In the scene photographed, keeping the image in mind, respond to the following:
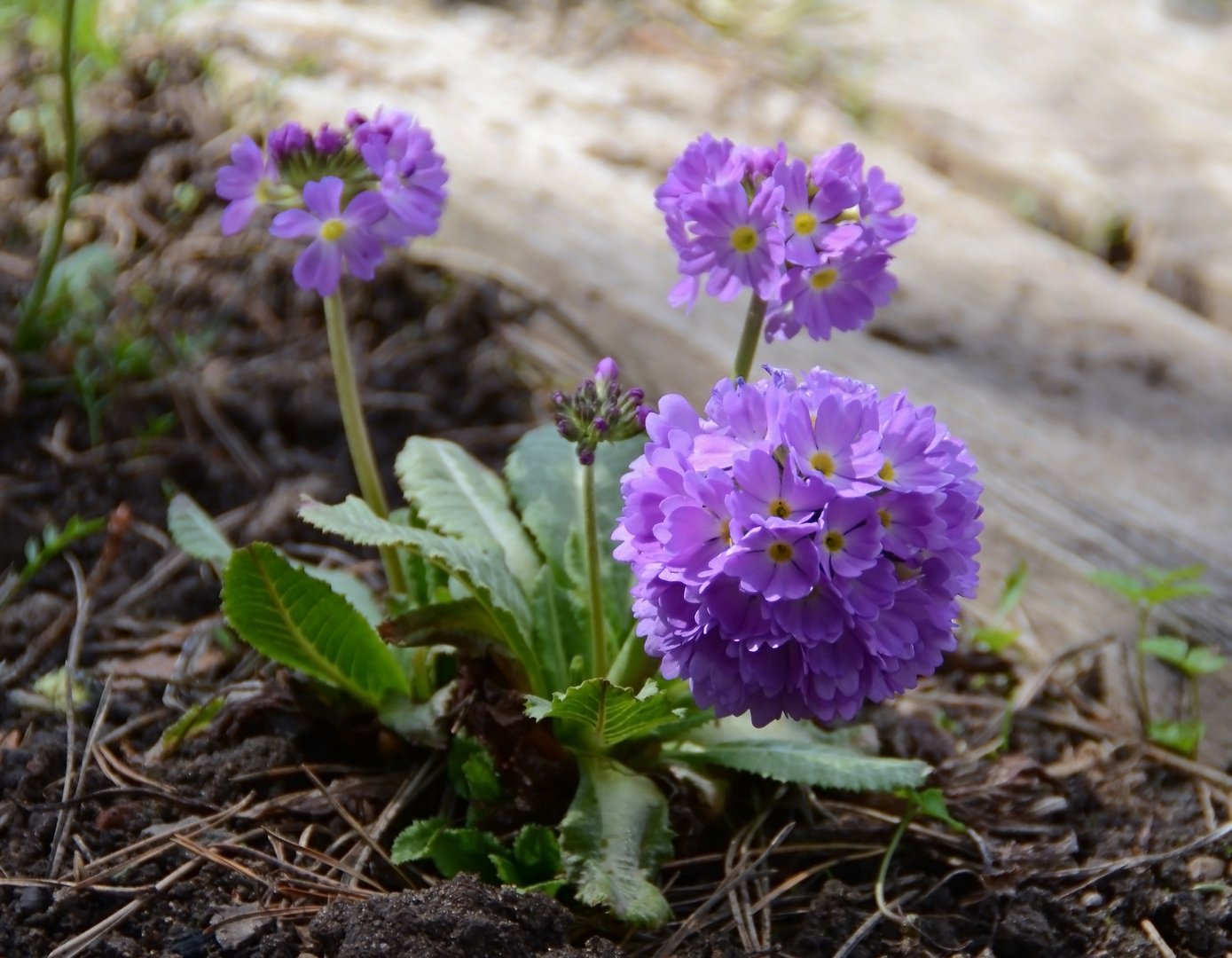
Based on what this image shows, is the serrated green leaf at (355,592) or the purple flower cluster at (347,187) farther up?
the purple flower cluster at (347,187)

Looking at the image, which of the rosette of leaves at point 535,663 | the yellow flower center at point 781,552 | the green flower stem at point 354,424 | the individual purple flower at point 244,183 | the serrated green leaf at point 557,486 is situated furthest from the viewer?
the serrated green leaf at point 557,486

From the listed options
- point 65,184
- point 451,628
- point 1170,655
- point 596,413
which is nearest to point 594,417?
point 596,413

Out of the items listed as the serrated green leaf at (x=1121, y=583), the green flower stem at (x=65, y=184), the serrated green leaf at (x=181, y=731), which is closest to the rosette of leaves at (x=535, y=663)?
the serrated green leaf at (x=181, y=731)

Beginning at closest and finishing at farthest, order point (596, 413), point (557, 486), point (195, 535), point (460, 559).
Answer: point (596, 413)
point (460, 559)
point (195, 535)
point (557, 486)

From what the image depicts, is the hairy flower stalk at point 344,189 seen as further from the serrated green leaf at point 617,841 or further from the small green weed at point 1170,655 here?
the small green weed at point 1170,655

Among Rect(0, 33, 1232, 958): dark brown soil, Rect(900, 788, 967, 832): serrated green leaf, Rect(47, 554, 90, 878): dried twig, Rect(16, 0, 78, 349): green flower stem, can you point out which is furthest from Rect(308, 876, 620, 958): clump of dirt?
Rect(16, 0, 78, 349): green flower stem

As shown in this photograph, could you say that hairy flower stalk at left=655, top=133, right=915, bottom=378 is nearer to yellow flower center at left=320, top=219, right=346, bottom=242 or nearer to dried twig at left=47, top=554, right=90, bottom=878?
yellow flower center at left=320, top=219, right=346, bottom=242

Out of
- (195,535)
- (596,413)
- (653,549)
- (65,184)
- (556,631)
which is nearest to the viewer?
(653,549)

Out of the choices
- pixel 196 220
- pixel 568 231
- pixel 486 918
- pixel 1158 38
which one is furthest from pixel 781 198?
pixel 1158 38

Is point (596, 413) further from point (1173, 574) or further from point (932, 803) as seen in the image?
point (1173, 574)
